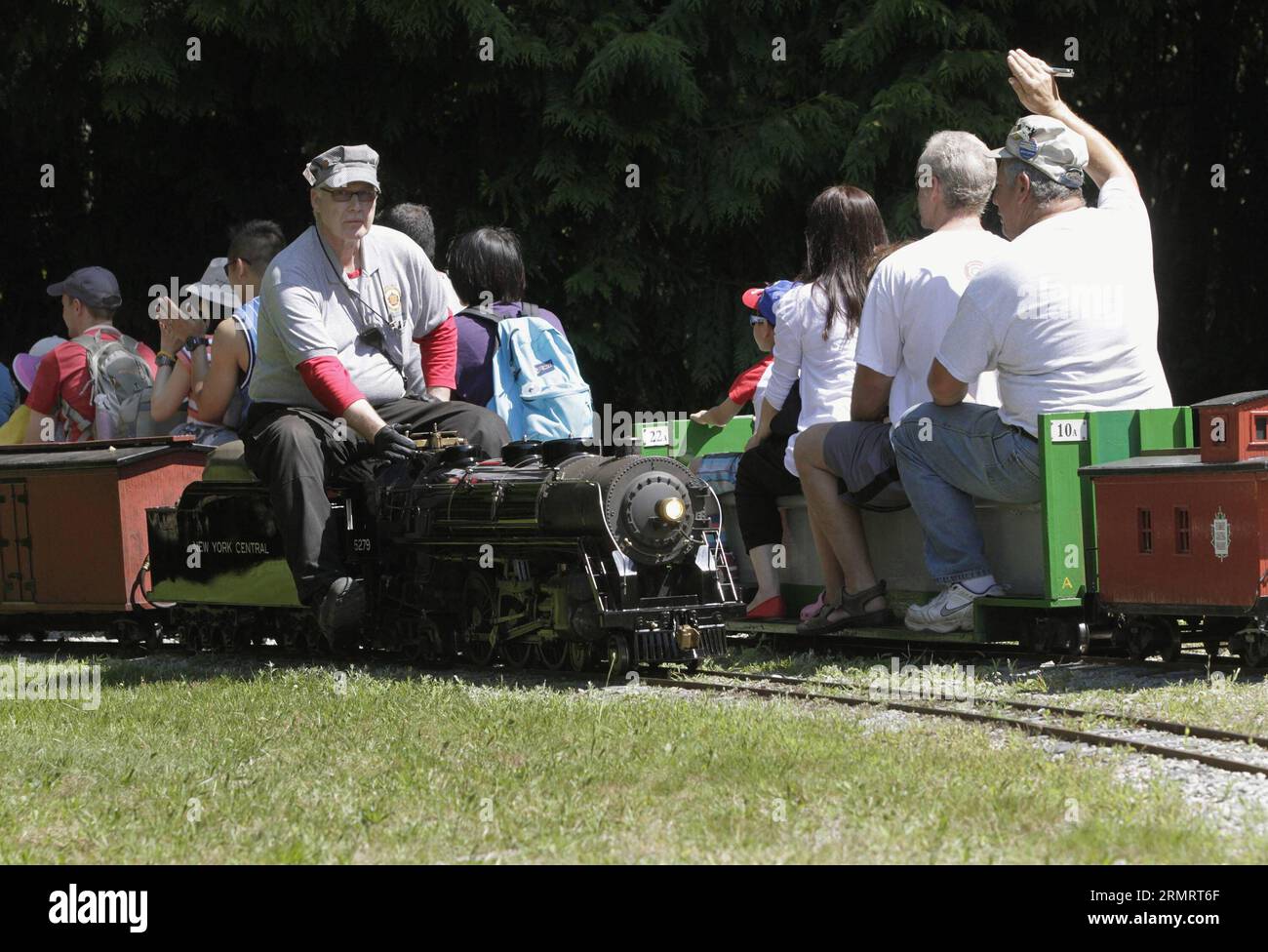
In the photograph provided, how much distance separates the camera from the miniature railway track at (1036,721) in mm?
6058

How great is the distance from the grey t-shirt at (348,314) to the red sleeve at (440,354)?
0.26 feet

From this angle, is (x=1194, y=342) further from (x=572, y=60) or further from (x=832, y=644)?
(x=832, y=644)

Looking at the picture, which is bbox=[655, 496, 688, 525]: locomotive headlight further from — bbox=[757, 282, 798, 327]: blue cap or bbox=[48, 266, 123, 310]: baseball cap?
bbox=[48, 266, 123, 310]: baseball cap

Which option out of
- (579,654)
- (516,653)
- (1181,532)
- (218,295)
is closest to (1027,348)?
(1181,532)

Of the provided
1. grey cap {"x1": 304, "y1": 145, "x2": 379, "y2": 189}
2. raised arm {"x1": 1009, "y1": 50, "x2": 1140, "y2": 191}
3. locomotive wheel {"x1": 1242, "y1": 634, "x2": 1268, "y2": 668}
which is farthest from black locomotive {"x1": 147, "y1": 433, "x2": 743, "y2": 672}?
raised arm {"x1": 1009, "y1": 50, "x2": 1140, "y2": 191}

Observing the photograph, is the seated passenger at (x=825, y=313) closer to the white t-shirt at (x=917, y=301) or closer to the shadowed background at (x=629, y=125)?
the white t-shirt at (x=917, y=301)

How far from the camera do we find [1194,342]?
1538 centimetres

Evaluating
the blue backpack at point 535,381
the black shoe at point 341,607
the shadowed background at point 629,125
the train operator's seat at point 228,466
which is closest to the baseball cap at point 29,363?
the shadowed background at point 629,125

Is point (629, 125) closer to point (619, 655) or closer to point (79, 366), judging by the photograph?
point (79, 366)

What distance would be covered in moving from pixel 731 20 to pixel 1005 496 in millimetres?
6104

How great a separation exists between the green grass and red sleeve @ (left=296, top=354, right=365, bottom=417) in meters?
1.45

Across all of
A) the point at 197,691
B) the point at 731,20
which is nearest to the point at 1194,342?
the point at 731,20

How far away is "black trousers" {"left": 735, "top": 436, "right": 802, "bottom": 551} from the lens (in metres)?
9.47
